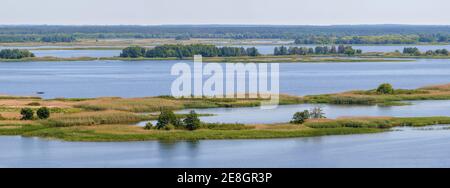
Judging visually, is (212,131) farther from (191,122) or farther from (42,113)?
(42,113)

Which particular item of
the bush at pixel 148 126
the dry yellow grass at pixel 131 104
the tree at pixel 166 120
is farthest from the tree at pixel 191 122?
the dry yellow grass at pixel 131 104

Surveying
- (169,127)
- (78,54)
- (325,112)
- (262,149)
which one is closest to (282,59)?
(78,54)

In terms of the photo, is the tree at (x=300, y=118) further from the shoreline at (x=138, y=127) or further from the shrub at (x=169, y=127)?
the shrub at (x=169, y=127)

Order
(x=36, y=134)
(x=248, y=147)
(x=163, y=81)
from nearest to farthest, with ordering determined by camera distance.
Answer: (x=248, y=147)
(x=36, y=134)
(x=163, y=81)

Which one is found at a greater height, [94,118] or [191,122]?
[191,122]

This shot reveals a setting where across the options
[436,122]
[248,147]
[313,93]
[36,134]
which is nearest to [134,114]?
[36,134]
